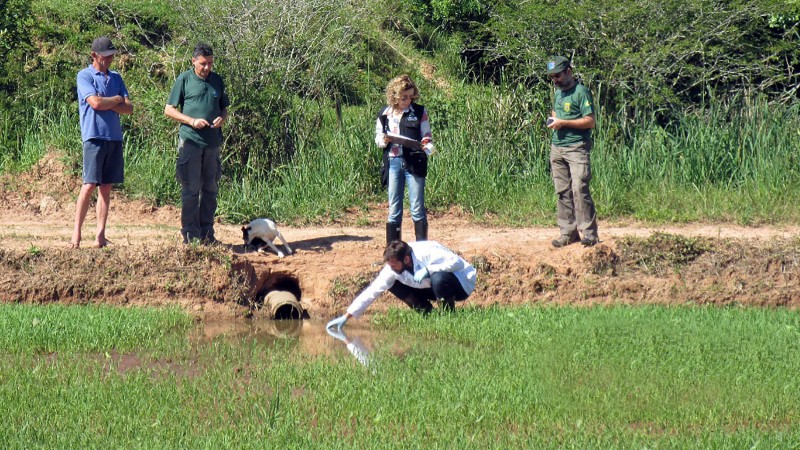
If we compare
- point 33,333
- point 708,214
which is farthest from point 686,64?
point 33,333

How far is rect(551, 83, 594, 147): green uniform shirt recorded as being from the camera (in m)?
10.9

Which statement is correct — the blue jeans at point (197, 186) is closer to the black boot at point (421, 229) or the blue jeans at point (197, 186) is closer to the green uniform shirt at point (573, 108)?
the black boot at point (421, 229)

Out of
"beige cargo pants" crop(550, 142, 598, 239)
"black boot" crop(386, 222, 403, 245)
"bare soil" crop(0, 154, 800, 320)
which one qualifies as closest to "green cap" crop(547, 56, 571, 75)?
"beige cargo pants" crop(550, 142, 598, 239)

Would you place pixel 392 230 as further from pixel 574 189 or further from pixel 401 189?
pixel 574 189

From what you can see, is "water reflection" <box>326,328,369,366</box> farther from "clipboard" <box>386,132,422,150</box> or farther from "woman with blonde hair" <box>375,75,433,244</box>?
"clipboard" <box>386,132,422,150</box>

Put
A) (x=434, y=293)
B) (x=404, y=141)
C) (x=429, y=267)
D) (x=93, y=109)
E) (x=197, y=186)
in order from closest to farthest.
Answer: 1. (x=429, y=267)
2. (x=434, y=293)
3. (x=404, y=141)
4. (x=93, y=109)
5. (x=197, y=186)

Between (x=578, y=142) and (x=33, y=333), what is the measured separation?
565 centimetres

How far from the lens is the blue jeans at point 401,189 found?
10664mm

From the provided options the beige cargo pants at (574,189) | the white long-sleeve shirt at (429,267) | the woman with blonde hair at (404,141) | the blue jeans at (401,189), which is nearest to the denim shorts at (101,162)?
the woman with blonde hair at (404,141)

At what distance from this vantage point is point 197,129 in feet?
35.2

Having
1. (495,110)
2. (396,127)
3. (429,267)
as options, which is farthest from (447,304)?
(495,110)

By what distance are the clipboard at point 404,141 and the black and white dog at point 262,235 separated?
1.70m

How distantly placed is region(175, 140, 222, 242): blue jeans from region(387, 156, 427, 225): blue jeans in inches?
74.0

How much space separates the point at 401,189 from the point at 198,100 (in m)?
2.23
